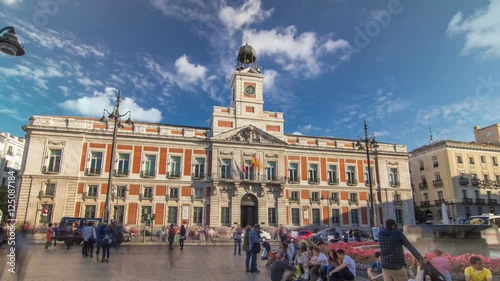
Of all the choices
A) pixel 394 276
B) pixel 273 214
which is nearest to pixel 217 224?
pixel 273 214

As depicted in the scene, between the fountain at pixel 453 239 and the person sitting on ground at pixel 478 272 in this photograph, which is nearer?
the person sitting on ground at pixel 478 272

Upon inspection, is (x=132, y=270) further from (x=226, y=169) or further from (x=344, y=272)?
(x=226, y=169)

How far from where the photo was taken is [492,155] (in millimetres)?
48312

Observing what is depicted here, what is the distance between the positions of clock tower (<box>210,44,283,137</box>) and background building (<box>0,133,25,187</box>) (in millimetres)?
34813

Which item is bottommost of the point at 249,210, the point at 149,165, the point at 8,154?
the point at 249,210

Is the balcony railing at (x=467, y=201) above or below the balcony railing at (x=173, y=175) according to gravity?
below

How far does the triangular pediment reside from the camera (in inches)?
1421

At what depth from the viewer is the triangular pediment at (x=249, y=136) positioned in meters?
36.1

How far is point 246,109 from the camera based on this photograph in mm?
38219

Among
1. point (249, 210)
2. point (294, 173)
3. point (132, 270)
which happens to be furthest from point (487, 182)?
point (132, 270)

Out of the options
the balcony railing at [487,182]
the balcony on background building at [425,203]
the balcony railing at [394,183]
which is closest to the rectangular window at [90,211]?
the balcony railing at [394,183]

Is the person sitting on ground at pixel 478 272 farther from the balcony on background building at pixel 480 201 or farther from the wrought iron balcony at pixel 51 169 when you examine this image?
the balcony on background building at pixel 480 201

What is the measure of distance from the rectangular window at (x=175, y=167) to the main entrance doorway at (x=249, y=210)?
734 centimetres

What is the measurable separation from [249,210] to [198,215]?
536 cm
